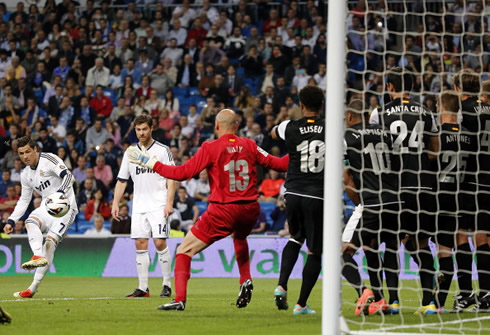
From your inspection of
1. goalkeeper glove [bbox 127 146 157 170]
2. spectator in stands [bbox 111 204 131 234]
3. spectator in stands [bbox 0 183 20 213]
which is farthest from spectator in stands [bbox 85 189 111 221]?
goalkeeper glove [bbox 127 146 157 170]

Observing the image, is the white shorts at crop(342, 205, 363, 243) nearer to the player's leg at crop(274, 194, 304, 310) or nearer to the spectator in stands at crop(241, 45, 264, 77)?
the player's leg at crop(274, 194, 304, 310)

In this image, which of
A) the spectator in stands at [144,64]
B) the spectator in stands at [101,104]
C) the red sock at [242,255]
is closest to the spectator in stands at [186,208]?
the spectator in stands at [101,104]

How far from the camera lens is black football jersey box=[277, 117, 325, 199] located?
27.4ft

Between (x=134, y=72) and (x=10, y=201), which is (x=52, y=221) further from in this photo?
(x=134, y=72)

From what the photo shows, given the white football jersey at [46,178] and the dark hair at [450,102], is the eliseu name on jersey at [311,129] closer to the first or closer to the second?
the dark hair at [450,102]

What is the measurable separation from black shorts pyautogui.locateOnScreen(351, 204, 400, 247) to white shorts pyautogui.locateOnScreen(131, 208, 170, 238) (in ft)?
13.5

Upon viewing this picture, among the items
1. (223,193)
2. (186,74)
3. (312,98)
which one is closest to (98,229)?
(186,74)

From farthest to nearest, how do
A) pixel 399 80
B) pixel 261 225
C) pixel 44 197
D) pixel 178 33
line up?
pixel 178 33
pixel 261 225
pixel 44 197
pixel 399 80

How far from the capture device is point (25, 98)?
23.5m

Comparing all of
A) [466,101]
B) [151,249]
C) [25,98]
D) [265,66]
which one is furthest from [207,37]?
[466,101]

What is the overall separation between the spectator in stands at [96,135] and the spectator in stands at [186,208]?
12.0 feet

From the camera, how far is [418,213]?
27.1 feet

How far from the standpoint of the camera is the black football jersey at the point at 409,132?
833 cm

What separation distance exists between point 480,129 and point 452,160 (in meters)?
0.51
